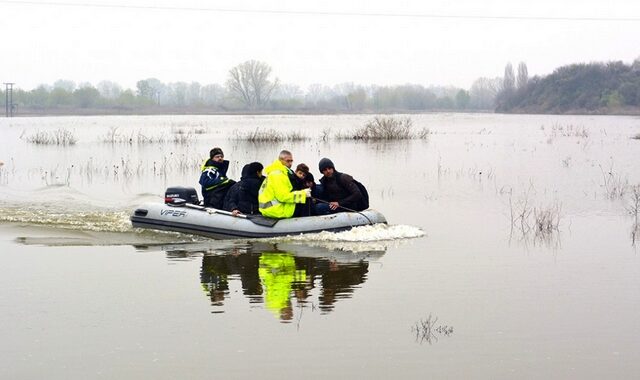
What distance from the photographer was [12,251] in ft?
41.1

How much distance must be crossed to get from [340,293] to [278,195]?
3553mm

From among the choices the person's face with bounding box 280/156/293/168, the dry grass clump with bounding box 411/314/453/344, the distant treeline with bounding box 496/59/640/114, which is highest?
the distant treeline with bounding box 496/59/640/114

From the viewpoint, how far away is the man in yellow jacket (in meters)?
12.9

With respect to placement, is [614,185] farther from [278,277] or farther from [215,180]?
[278,277]

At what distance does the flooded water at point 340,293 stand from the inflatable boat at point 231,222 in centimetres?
16

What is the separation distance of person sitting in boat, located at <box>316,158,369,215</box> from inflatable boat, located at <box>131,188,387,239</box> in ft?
0.64

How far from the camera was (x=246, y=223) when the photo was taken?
13180 millimetres

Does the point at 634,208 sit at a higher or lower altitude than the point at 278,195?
lower

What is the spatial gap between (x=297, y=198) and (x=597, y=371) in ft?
21.5

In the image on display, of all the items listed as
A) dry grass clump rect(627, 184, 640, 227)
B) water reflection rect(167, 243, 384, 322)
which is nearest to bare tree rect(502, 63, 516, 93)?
dry grass clump rect(627, 184, 640, 227)

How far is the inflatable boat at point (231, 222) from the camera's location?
13055 mm

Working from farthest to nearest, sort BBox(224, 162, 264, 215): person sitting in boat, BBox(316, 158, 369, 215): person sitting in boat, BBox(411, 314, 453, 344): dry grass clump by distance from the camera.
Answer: BBox(224, 162, 264, 215): person sitting in boat
BBox(316, 158, 369, 215): person sitting in boat
BBox(411, 314, 453, 344): dry grass clump

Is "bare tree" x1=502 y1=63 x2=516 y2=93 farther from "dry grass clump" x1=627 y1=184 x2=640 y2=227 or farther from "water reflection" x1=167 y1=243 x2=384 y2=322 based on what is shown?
"water reflection" x1=167 y1=243 x2=384 y2=322

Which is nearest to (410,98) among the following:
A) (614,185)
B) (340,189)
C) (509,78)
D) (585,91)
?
(509,78)
